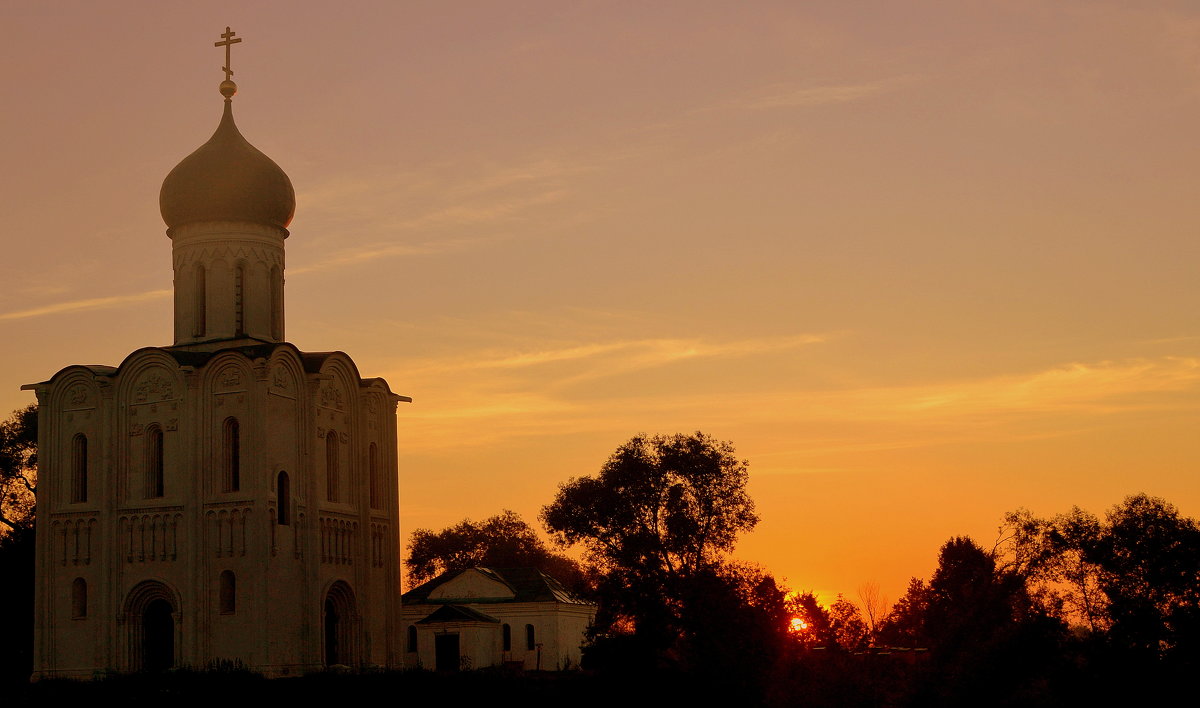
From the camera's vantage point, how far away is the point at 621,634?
42688mm

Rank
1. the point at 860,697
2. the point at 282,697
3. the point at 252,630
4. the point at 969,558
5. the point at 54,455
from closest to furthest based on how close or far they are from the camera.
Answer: the point at 860,697 → the point at 282,697 → the point at 252,630 → the point at 54,455 → the point at 969,558

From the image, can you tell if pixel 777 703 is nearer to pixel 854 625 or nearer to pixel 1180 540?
pixel 854 625

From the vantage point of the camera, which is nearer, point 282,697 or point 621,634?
point 282,697

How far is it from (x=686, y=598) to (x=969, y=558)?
27555mm

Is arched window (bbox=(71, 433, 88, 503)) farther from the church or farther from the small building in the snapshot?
the small building

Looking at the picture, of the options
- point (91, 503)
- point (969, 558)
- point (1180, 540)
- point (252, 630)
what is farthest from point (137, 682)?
point (969, 558)

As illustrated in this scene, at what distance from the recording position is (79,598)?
40.8m

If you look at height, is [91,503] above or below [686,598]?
above

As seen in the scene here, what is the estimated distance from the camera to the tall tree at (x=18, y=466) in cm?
5438

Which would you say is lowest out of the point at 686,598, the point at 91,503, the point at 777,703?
the point at 777,703

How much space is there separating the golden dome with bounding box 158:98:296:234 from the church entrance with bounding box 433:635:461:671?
1872 cm

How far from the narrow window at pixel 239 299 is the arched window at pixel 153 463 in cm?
366

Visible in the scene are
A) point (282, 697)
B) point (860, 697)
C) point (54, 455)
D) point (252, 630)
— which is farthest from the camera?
point (54, 455)

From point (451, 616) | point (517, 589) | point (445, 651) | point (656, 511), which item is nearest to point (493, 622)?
point (451, 616)
